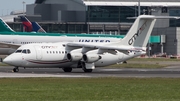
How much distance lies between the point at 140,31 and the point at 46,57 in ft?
30.8

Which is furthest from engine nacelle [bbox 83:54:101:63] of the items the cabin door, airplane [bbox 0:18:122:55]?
airplane [bbox 0:18:122:55]

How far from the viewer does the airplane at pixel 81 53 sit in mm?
53625

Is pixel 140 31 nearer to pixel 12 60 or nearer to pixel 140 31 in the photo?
pixel 140 31

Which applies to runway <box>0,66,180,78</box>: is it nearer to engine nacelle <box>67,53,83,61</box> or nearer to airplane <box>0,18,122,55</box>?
engine nacelle <box>67,53,83,61</box>

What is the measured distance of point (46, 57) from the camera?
2130 inches

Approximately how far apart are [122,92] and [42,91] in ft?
13.2

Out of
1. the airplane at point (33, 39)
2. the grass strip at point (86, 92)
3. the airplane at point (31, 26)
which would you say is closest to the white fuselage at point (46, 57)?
the grass strip at point (86, 92)

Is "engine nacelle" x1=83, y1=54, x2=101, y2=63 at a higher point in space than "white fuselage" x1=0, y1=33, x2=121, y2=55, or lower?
lower

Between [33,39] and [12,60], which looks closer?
[12,60]

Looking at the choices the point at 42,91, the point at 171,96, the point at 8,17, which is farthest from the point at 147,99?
the point at 8,17

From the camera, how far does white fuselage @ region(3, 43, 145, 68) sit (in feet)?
174

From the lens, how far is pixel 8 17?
157m

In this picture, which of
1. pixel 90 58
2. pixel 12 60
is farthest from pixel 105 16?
pixel 12 60

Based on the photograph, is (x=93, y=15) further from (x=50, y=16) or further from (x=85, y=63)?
(x=85, y=63)
